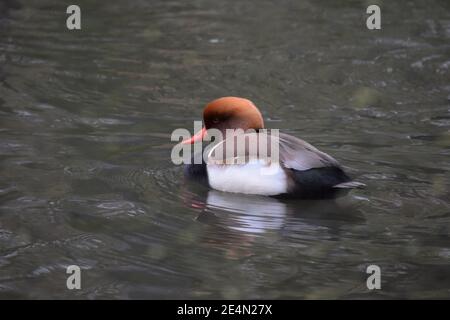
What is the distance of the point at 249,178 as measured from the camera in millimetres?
5965

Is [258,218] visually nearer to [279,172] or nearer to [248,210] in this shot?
[248,210]

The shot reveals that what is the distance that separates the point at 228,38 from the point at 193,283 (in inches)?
227

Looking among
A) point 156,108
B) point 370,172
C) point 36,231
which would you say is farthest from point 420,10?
point 36,231

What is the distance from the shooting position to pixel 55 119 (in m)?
7.59

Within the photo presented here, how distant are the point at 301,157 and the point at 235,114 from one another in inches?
28.7

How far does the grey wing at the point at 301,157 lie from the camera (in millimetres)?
5770

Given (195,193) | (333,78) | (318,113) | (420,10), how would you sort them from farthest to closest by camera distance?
(420,10) < (333,78) < (318,113) < (195,193)

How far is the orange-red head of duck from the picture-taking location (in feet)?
20.7

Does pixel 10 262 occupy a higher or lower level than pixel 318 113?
lower

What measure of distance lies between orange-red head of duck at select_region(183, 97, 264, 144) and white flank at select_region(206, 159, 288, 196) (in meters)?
0.38

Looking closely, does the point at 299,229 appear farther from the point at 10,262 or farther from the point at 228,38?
the point at 228,38

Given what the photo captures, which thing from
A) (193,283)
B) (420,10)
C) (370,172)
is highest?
(420,10)

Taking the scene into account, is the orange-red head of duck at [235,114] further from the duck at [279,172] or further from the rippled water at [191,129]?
the rippled water at [191,129]

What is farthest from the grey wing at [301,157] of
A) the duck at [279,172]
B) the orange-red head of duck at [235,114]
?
the orange-red head of duck at [235,114]
